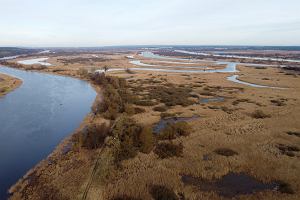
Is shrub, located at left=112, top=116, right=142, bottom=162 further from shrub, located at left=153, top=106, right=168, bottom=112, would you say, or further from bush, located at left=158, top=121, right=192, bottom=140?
shrub, located at left=153, top=106, right=168, bottom=112

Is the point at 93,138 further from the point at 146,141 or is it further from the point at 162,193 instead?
the point at 162,193

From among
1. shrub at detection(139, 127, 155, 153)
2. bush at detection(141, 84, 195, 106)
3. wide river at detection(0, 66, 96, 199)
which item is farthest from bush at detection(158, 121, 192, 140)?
bush at detection(141, 84, 195, 106)

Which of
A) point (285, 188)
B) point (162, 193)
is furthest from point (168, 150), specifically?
point (285, 188)

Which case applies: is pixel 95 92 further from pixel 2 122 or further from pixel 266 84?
pixel 266 84

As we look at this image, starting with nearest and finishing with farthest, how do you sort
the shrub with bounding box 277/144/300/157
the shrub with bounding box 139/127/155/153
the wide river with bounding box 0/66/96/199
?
1. the wide river with bounding box 0/66/96/199
2. the shrub with bounding box 277/144/300/157
3. the shrub with bounding box 139/127/155/153

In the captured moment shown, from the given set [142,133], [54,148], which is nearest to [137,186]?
[142,133]
